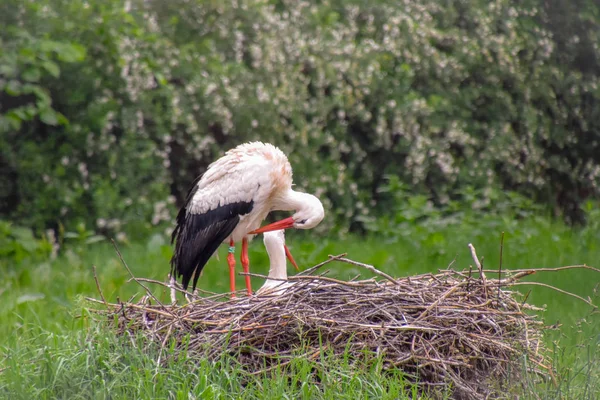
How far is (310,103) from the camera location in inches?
441

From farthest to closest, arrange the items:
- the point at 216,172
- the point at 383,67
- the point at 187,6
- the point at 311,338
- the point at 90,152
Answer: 1. the point at 383,67
2. the point at 187,6
3. the point at 90,152
4. the point at 216,172
5. the point at 311,338

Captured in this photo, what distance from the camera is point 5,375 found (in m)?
4.61

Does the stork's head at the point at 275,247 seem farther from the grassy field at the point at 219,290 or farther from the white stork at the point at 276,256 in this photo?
the grassy field at the point at 219,290

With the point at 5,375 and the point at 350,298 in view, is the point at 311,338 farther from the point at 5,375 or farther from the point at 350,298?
the point at 5,375

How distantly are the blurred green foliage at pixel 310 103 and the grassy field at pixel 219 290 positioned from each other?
948mm

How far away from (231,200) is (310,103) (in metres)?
5.08

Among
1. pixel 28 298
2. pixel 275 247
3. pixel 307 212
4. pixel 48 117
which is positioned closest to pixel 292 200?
pixel 307 212

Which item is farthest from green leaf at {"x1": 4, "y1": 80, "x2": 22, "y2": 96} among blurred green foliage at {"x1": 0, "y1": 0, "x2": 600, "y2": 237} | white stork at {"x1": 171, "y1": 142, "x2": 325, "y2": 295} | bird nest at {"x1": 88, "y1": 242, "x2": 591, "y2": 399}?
bird nest at {"x1": 88, "y1": 242, "x2": 591, "y2": 399}

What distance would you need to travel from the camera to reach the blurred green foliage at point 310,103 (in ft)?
32.6

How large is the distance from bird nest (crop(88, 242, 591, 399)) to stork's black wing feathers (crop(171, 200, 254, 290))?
1.30 metres

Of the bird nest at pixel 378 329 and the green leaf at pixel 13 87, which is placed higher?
the green leaf at pixel 13 87

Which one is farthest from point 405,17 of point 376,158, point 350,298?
point 350,298

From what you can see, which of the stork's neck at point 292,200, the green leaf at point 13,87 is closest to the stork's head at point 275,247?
the stork's neck at point 292,200

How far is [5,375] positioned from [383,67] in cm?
799
